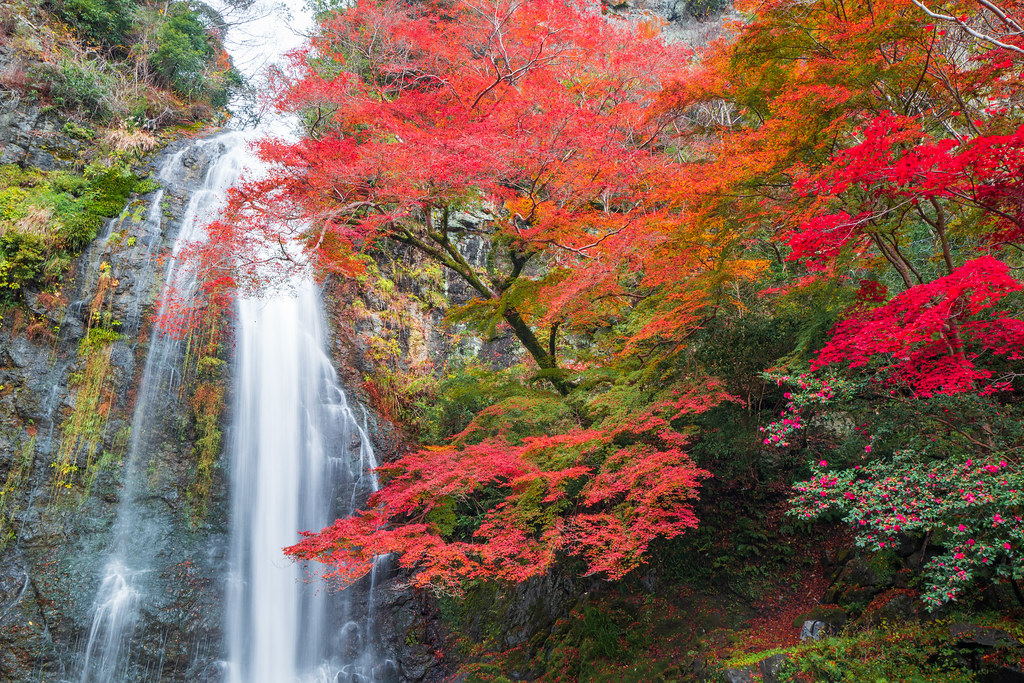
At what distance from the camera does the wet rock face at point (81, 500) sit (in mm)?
7199

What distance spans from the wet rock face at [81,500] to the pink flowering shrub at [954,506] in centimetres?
875

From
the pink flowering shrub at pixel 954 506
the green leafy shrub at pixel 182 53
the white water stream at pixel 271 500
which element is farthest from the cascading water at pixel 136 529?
the pink flowering shrub at pixel 954 506

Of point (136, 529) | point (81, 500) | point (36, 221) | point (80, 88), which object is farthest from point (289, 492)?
point (80, 88)

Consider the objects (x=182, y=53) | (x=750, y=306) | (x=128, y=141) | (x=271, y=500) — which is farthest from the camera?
(x=182, y=53)

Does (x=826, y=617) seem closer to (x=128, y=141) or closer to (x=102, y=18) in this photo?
(x=128, y=141)

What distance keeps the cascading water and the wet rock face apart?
10 cm

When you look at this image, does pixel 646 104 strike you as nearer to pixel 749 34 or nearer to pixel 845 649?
pixel 749 34

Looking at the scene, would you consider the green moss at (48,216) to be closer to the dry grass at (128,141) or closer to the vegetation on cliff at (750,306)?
the dry grass at (128,141)

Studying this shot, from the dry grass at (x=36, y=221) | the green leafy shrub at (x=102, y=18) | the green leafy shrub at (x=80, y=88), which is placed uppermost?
the green leafy shrub at (x=102, y=18)

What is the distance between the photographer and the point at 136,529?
8164mm

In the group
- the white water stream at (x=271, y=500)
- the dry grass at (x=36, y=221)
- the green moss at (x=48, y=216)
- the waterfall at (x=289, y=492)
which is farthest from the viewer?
the dry grass at (x=36, y=221)

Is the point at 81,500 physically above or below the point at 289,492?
above

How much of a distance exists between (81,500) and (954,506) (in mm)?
10779

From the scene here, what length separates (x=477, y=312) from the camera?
8039mm
